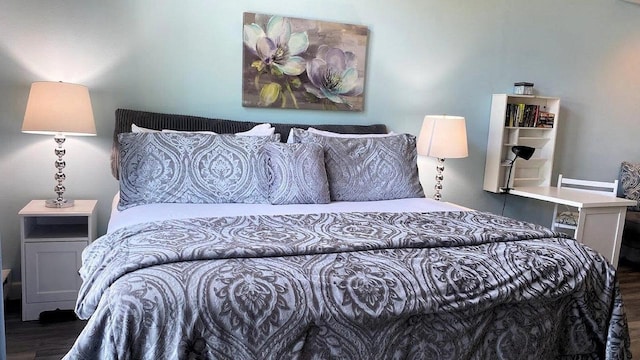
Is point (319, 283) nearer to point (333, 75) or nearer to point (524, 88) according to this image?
point (333, 75)

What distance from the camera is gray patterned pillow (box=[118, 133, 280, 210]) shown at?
236 centimetres

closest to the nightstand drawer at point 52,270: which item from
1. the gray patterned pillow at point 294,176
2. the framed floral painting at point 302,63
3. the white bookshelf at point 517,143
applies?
the gray patterned pillow at point 294,176

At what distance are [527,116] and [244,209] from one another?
268 cm

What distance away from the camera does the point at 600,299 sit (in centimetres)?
183

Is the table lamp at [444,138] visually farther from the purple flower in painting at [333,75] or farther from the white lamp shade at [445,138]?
the purple flower in painting at [333,75]

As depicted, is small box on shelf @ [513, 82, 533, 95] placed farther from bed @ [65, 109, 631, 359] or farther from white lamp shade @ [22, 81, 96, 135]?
white lamp shade @ [22, 81, 96, 135]

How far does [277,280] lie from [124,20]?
2.22 meters

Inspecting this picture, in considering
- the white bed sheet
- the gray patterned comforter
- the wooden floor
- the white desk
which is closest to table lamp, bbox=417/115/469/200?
the white bed sheet

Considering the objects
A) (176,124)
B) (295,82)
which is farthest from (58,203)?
(295,82)

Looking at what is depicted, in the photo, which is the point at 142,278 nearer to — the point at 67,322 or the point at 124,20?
the point at 67,322

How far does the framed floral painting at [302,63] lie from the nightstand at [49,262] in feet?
4.36

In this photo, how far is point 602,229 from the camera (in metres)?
3.30

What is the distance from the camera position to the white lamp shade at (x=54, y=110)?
2438 mm

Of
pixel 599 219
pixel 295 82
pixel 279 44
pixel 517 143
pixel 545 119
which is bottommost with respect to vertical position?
pixel 599 219
